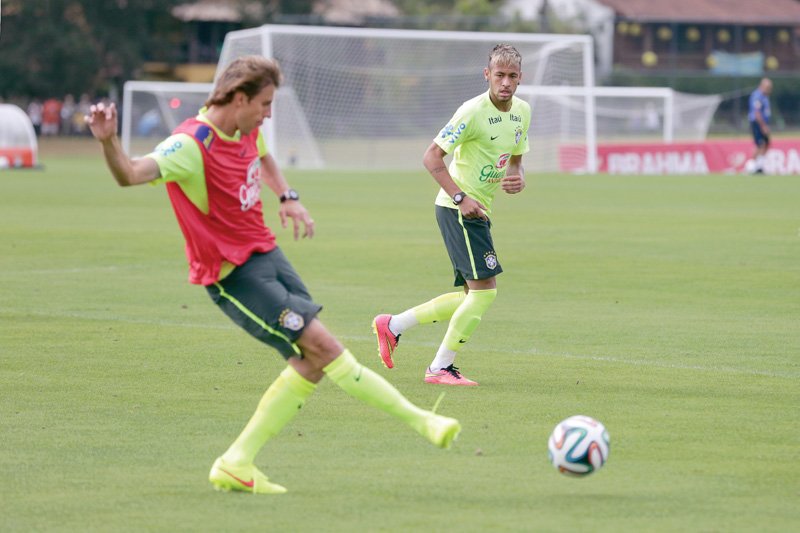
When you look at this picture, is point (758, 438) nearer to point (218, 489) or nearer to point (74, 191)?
point (218, 489)

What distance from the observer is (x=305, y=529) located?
A: 5633 mm

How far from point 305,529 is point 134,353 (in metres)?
4.95

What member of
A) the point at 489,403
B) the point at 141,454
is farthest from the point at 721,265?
the point at 141,454

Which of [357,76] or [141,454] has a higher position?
[141,454]

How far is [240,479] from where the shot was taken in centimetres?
619

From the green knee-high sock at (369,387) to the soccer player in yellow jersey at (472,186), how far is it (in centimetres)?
276

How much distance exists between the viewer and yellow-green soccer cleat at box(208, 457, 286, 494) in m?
6.20

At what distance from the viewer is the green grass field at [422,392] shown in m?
6.02

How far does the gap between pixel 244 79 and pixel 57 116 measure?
6179 centimetres

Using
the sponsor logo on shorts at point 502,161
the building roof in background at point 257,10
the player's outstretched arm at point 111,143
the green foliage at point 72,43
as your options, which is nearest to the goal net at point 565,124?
the building roof in background at point 257,10

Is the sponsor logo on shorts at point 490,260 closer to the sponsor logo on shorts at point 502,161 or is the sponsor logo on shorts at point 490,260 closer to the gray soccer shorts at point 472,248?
the gray soccer shorts at point 472,248

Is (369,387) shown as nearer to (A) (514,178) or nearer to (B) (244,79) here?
(B) (244,79)

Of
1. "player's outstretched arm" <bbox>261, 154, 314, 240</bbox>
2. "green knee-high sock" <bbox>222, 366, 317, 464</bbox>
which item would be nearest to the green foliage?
"player's outstretched arm" <bbox>261, 154, 314, 240</bbox>

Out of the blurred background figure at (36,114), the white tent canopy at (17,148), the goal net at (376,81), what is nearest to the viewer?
the white tent canopy at (17,148)
